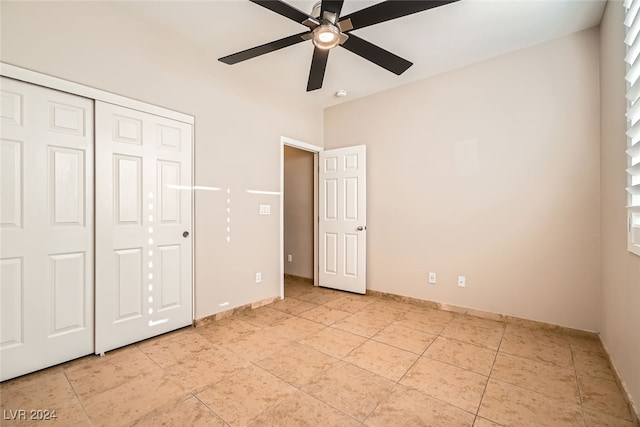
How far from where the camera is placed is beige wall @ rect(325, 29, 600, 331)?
2561mm

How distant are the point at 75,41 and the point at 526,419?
3.87 meters

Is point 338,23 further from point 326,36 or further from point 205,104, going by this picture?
point 205,104

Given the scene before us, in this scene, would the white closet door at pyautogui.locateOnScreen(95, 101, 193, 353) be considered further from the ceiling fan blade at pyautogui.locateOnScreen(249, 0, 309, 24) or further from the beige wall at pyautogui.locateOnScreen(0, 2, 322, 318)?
the ceiling fan blade at pyautogui.locateOnScreen(249, 0, 309, 24)

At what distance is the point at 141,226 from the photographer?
2455mm

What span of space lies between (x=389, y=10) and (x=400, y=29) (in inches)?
32.9

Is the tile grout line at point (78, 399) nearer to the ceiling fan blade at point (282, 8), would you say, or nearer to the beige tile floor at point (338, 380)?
the beige tile floor at point (338, 380)

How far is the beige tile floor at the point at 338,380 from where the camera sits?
5.20 ft

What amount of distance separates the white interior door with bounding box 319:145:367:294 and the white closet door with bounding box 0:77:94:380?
2761 mm

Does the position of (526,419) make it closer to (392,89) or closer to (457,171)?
(457,171)

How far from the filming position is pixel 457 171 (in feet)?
10.5

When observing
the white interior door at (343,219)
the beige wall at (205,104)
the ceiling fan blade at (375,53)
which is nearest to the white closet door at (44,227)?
the beige wall at (205,104)

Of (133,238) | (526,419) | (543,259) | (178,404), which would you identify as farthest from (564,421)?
(133,238)

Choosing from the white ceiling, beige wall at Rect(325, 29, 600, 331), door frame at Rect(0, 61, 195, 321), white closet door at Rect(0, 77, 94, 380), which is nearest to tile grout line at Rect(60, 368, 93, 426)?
white closet door at Rect(0, 77, 94, 380)

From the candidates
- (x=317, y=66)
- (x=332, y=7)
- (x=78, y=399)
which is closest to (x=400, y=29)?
(x=317, y=66)
